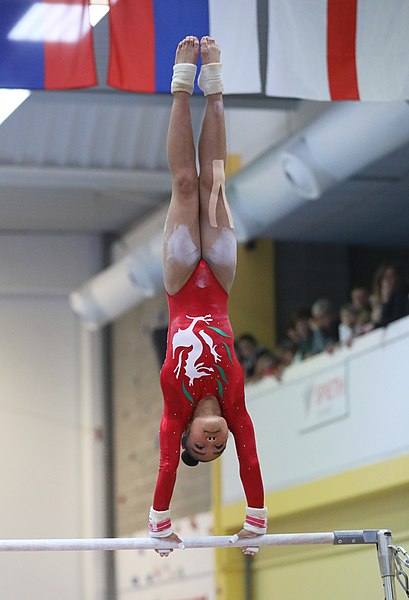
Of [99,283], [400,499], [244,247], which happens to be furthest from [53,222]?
[400,499]

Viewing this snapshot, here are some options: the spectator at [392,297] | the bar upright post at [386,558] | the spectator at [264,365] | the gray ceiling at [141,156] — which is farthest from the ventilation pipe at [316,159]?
the bar upright post at [386,558]

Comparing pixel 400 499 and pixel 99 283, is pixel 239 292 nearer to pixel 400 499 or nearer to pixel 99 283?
pixel 99 283

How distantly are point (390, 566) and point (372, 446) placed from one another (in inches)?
126

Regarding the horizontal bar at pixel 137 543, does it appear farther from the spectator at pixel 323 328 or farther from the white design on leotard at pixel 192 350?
the spectator at pixel 323 328

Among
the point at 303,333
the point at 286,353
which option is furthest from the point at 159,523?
the point at 286,353

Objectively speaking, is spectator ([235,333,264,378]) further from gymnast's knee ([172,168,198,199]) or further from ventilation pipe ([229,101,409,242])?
gymnast's knee ([172,168,198,199])

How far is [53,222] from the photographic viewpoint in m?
12.6

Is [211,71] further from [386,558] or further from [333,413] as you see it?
[333,413]

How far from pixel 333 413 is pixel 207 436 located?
4086mm

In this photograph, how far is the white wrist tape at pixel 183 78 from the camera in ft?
19.1

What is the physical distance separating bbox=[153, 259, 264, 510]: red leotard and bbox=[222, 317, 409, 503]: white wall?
9.74ft

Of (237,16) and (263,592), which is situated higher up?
(237,16)

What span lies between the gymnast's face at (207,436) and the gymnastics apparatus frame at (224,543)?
42 centimetres

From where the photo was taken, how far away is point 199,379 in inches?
222
